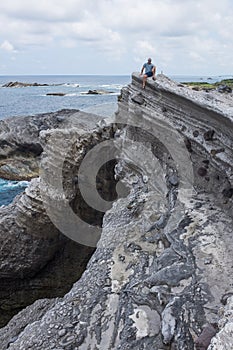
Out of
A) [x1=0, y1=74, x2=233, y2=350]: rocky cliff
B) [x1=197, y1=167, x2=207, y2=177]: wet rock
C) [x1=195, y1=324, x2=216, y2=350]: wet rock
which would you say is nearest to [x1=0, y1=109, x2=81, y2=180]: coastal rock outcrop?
[x1=0, y1=74, x2=233, y2=350]: rocky cliff

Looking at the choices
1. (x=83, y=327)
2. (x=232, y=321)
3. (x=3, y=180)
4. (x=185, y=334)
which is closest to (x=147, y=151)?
(x=83, y=327)

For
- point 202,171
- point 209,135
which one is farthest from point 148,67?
point 202,171

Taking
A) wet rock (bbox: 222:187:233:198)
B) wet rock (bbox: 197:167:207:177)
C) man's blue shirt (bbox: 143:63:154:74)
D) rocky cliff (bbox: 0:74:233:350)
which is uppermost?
man's blue shirt (bbox: 143:63:154:74)

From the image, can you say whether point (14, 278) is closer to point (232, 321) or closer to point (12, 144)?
point (232, 321)

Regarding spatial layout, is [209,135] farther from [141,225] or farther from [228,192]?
[141,225]

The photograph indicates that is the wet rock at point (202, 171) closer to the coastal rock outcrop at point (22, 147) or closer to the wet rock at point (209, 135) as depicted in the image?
the wet rock at point (209, 135)

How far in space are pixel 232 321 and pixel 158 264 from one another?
3503 millimetres

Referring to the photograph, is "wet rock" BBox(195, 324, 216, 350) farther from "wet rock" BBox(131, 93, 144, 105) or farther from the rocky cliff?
"wet rock" BBox(131, 93, 144, 105)

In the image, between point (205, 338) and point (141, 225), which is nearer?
point (205, 338)

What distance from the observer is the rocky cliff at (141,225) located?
6738 millimetres

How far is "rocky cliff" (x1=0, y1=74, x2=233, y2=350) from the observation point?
6.74 meters

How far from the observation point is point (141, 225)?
34.0 ft

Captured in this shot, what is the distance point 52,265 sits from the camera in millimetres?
17375

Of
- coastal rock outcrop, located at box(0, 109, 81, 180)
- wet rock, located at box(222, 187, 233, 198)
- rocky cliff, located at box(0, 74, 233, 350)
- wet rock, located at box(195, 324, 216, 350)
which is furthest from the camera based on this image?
coastal rock outcrop, located at box(0, 109, 81, 180)
